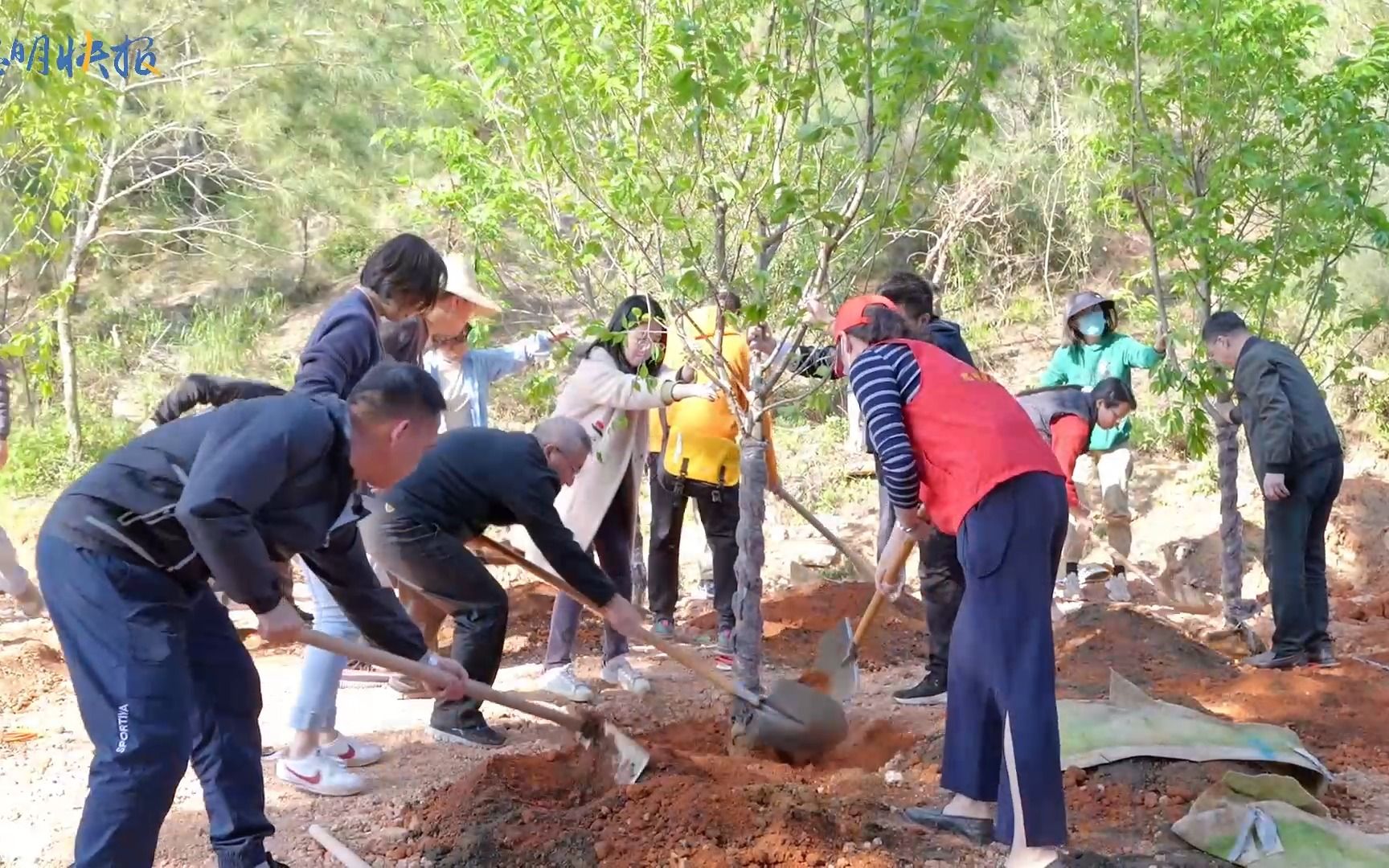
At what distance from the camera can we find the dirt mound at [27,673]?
5449mm

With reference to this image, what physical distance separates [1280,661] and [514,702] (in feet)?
13.7

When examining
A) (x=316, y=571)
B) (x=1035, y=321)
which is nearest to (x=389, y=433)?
(x=316, y=571)

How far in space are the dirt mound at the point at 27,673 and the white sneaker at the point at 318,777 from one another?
195 centimetres

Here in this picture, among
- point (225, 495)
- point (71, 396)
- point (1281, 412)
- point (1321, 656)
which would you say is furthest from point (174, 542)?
point (71, 396)

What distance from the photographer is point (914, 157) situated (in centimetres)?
454

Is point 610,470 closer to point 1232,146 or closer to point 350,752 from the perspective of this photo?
point 350,752

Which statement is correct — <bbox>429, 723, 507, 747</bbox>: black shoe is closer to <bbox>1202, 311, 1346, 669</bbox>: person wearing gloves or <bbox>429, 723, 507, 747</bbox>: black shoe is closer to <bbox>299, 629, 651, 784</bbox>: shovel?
<bbox>299, 629, 651, 784</bbox>: shovel

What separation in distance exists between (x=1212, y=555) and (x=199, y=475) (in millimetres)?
8902

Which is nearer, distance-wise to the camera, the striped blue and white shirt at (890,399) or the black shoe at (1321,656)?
the striped blue and white shirt at (890,399)

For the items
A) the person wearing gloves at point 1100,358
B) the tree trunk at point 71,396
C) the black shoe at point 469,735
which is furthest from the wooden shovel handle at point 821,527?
the tree trunk at point 71,396

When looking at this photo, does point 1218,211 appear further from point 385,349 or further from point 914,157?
point 385,349

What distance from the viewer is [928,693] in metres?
5.38

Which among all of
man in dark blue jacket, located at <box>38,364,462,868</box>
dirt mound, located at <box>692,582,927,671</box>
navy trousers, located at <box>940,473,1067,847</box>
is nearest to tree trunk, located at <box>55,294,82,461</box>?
dirt mound, located at <box>692,582,927,671</box>

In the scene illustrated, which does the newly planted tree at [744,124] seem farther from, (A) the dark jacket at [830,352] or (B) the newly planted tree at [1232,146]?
(B) the newly planted tree at [1232,146]
